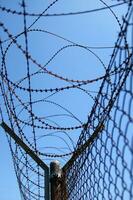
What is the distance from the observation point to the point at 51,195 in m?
5.62

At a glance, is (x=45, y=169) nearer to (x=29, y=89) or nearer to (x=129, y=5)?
(x=29, y=89)

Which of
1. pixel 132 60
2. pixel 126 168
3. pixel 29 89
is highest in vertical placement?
pixel 29 89

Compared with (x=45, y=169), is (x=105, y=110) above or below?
below

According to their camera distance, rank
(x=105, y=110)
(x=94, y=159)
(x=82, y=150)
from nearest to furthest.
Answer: (x=105, y=110) → (x=94, y=159) → (x=82, y=150)

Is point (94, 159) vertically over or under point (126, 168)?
over

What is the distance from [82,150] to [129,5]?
2.26 m

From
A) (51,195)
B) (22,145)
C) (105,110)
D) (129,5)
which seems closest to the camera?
(129,5)

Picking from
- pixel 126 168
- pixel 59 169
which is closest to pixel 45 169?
pixel 59 169

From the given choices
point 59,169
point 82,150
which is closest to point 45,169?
point 59,169

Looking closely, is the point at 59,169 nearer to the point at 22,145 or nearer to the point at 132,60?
the point at 22,145

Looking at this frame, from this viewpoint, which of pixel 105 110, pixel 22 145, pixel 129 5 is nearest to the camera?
pixel 129 5

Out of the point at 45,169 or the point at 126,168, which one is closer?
the point at 126,168

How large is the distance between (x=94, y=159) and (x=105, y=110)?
24.2 inches

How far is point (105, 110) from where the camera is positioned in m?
3.74
